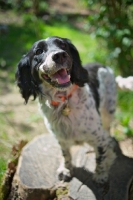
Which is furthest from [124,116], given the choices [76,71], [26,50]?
[26,50]

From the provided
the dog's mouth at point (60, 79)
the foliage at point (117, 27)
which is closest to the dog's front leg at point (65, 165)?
the dog's mouth at point (60, 79)

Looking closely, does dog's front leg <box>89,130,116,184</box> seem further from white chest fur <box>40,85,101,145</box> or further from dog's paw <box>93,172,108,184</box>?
white chest fur <box>40,85,101,145</box>

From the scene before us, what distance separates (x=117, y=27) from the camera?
4.61 meters

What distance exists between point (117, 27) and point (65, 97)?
2171 mm

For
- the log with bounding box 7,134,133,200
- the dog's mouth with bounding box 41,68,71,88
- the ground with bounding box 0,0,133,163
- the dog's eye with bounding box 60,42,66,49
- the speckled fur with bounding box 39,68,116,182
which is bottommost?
the ground with bounding box 0,0,133,163

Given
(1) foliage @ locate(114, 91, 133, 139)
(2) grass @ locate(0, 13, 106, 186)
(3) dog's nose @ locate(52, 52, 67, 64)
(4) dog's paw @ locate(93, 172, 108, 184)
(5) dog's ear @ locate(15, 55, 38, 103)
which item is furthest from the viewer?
(2) grass @ locate(0, 13, 106, 186)

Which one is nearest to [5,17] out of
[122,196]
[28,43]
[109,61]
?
[28,43]

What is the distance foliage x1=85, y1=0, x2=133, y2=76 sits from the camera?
4429 millimetres

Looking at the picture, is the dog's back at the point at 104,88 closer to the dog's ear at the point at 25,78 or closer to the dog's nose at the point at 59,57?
the dog's ear at the point at 25,78

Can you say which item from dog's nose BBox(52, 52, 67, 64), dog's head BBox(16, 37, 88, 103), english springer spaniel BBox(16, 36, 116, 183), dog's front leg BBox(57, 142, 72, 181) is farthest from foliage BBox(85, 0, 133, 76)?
dog's nose BBox(52, 52, 67, 64)

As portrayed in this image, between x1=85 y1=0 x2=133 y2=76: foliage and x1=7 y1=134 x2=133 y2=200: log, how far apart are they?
67.9 inches

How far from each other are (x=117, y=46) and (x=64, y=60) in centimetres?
266

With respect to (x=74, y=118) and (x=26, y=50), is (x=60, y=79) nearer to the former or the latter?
(x=74, y=118)

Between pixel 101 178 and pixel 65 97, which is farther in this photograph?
pixel 101 178
